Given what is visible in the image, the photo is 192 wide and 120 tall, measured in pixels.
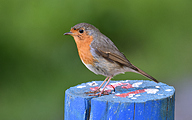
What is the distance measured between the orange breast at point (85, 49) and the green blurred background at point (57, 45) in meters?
2.29

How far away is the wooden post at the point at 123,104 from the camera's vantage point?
3.42 meters

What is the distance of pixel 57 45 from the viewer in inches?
265

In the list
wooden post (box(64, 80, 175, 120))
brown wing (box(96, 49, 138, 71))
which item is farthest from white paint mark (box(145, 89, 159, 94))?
brown wing (box(96, 49, 138, 71))

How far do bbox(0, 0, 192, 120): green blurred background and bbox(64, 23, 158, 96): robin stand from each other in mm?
2289

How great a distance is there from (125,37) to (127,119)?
4.00m

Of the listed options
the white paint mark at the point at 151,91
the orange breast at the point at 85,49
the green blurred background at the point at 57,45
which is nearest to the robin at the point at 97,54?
the orange breast at the point at 85,49

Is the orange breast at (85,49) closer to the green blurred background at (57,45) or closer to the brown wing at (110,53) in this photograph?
the brown wing at (110,53)

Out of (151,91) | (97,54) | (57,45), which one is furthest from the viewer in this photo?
(57,45)

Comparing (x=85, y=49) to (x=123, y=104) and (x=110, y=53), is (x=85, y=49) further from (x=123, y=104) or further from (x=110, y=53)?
(x=123, y=104)

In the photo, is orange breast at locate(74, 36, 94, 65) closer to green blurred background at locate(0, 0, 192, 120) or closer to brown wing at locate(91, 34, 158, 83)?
brown wing at locate(91, 34, 158, 83)

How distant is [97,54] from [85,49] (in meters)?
0.15

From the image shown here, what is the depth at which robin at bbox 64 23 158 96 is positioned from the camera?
4.22 meters

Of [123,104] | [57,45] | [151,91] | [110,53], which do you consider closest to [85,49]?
[110,53]

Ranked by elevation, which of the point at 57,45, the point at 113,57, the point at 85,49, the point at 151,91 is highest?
the point at 85,49
